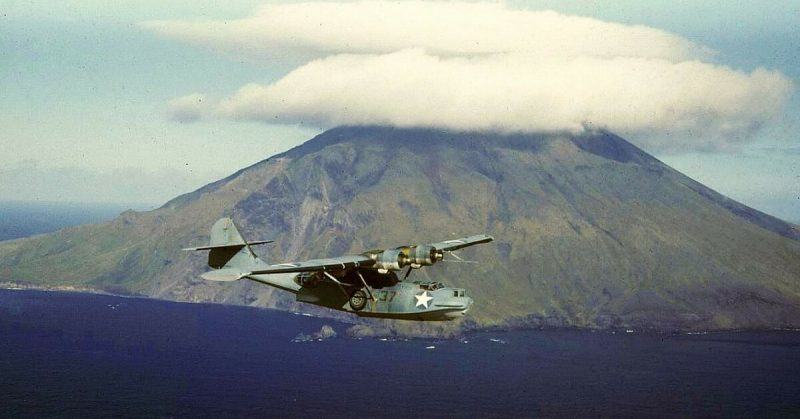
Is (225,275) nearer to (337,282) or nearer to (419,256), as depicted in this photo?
(337,282)

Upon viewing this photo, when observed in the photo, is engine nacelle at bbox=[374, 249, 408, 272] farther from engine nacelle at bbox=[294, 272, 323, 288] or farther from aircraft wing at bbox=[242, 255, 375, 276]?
engine nacelle at bbox=[294, 272, 323, 288]

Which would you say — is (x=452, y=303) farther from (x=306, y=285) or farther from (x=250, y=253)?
(x=250, y=253)

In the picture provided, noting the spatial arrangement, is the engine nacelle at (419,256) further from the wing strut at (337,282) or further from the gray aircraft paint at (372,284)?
the wing strut at (337,282)

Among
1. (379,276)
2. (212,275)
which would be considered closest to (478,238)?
(379,276)

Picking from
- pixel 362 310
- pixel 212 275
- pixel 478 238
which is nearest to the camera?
pixel 212 275

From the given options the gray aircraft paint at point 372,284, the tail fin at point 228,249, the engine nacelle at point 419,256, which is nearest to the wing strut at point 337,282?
the gray aircraft paint at point 372,284

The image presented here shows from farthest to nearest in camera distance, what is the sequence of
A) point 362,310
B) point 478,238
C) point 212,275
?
Result: 1. point 478,238
2. point 362,310
3. point 212,275

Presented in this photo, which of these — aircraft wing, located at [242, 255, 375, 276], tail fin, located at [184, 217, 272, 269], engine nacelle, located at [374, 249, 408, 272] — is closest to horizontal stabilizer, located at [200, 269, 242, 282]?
aircraft wing, located at [242, 255, 375, 276]
